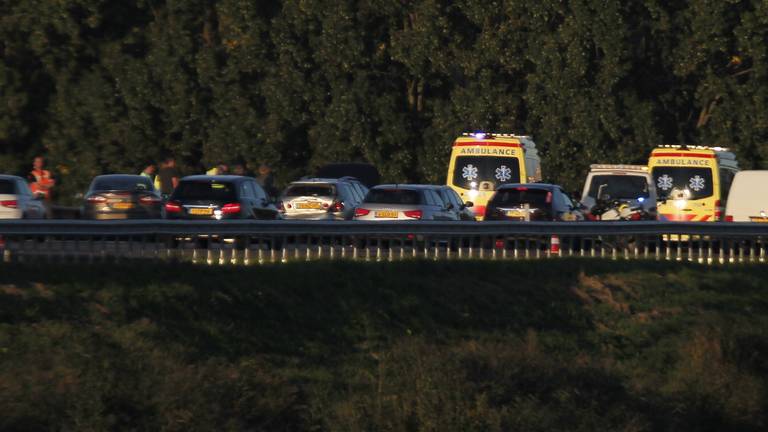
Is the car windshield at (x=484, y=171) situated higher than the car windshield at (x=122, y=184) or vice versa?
the car windshield at (x=122, y=184)

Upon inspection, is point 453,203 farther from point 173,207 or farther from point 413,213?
point 173,207

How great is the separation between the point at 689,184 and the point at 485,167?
15.8 feet

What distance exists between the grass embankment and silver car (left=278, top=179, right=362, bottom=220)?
28.1ft

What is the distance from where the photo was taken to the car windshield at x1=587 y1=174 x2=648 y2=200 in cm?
3497

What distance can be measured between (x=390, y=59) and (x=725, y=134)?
1032 cm

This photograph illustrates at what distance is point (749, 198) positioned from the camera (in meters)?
33.9

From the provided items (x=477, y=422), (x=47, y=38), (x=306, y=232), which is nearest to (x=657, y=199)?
Answer: (x=306, y=232)

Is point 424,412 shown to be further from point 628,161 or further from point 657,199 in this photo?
point 628,161

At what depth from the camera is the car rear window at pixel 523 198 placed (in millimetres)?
31688

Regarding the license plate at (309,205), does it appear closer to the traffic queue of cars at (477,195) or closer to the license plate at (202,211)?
the traffic queue of cars at (477,195)

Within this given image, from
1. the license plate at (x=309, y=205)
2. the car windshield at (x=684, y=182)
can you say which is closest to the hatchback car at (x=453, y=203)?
the license plate at (x=309, y=205)

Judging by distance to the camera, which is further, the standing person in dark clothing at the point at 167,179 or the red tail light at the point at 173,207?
the standing person in dark clothing at the point at 167,179

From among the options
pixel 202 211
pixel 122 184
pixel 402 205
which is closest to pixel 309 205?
pixel 402 205

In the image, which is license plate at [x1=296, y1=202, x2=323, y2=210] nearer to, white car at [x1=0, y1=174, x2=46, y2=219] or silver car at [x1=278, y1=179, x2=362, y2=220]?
silver car at [x1=278, y1=179, x2=362, y2=220]
